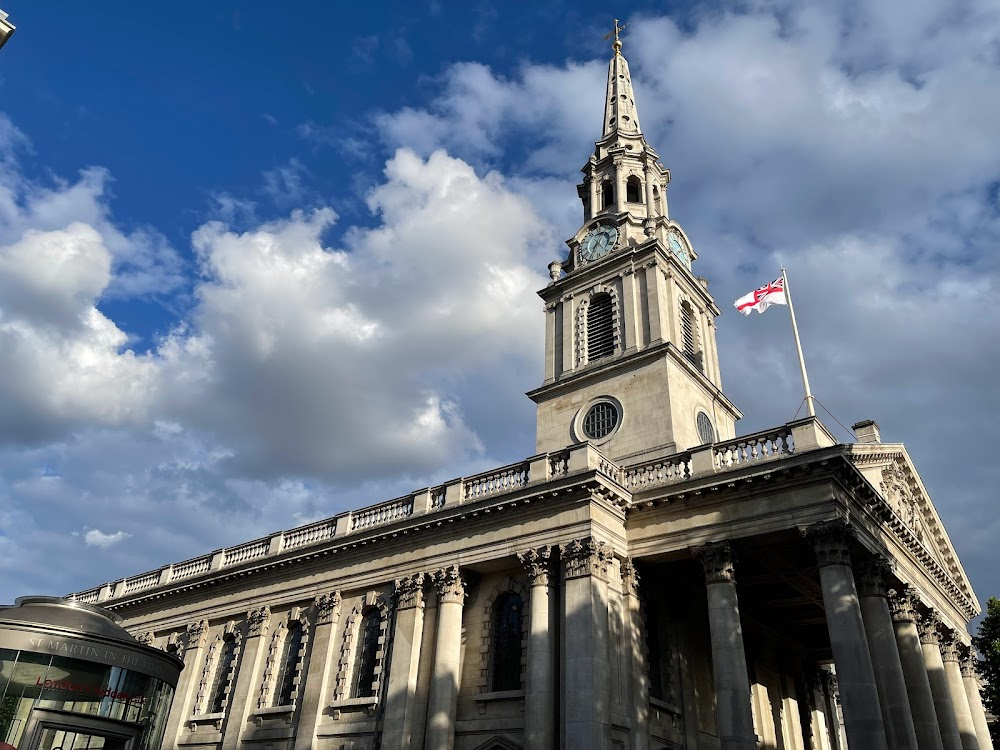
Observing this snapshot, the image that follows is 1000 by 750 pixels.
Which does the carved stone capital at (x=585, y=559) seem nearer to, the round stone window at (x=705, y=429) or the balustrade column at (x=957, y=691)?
the round stone window at (x=705, y=429)

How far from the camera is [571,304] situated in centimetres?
3819

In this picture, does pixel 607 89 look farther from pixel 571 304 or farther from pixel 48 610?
pixel 48 610

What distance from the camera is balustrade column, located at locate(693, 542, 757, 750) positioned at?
19.5 m

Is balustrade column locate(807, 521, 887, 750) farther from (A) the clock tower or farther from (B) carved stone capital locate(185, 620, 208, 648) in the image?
(B) carved stone capital locate(185, 620, 208, 648)

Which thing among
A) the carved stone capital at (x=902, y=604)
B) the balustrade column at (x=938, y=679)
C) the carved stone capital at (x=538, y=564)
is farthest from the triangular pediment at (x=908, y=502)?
the carved stone capital at (x=538, y=564)

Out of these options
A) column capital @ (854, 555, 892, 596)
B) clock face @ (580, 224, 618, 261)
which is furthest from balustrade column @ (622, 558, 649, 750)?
clock face @ (580, 224, 618, 261)

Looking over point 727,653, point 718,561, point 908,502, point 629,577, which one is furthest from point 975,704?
point 629,577

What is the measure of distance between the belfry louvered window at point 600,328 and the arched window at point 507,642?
13.9m

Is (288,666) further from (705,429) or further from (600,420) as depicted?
(705,429)

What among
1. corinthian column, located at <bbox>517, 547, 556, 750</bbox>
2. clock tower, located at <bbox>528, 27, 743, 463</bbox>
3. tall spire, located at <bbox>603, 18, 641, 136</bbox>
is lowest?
corinthian column, located at <bbox>517, 547, 556, 750</bbox>

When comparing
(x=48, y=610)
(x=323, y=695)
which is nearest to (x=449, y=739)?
(x=323, y=695)

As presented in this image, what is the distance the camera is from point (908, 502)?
2911cm

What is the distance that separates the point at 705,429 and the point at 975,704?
14.8 meters

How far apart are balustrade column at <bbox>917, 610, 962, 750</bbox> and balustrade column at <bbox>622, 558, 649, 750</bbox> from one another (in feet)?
35.1
